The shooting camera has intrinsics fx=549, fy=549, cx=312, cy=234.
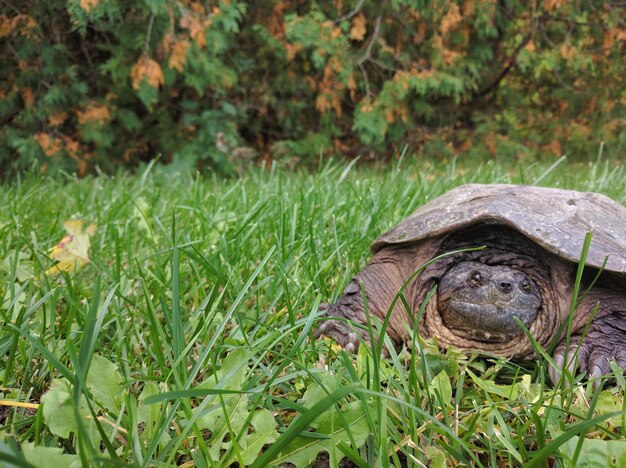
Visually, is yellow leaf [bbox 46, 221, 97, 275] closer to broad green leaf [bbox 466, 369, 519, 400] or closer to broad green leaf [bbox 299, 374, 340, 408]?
broad green leaf [bbox 299, 374, 340, 408]

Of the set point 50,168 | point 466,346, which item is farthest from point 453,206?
point 50,168

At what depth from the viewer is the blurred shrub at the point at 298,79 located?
4910mm

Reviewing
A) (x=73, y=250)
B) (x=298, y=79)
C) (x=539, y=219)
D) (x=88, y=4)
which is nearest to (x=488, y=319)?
(x=539, y=219)

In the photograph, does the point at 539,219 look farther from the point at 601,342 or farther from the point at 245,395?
the point at 245,395

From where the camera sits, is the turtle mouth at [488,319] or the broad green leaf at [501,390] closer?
the broad green leaf at [501,390]

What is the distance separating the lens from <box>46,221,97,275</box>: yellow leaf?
1629mm

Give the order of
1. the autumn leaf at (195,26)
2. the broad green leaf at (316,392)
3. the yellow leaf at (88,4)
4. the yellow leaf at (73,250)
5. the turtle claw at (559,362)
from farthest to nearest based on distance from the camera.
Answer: the autumn leaf at (195,26) < the yellow leaf at (88,4) < the yellow leaf at (73,250) < the turtle claw at (559,362) < the broad green leaf at (316,392)

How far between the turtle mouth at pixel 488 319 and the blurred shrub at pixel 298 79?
9.68 ft

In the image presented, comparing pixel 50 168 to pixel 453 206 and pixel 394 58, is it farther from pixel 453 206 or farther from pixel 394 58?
pixel 453 206

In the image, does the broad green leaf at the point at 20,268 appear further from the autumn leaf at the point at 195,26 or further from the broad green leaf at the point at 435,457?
the autumn leaf at the point at 195,26

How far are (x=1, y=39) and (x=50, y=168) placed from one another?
1.32m

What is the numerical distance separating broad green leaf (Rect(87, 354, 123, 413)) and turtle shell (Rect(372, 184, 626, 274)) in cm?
86

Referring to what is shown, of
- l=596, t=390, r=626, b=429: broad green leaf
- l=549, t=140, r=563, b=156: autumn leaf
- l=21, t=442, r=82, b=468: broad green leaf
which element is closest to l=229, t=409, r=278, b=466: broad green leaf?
l=21, t=442, r=82, b=468: broad green leaf

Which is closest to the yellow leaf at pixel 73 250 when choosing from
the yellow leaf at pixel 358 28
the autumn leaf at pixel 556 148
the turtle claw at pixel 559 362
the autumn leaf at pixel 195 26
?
the turtle claw at pixel 559 362
